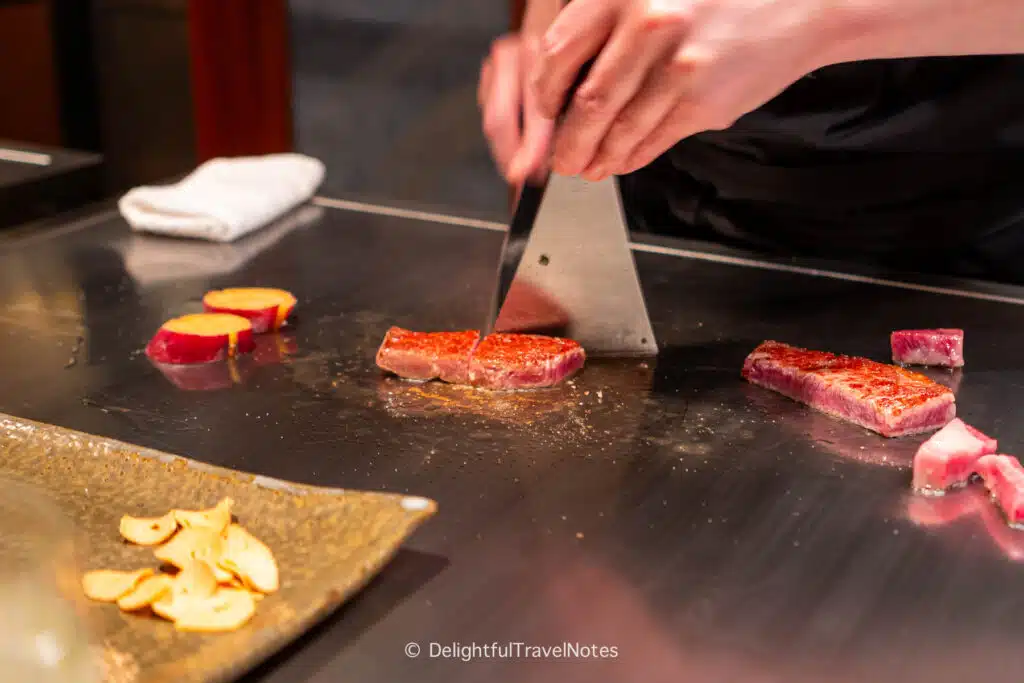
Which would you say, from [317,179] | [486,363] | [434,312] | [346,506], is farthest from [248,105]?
[346,506]

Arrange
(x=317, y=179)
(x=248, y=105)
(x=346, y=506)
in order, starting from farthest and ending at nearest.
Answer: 1. (x=248, y=105)
2. (x=317, y=179)
3. (x=346, y=506)

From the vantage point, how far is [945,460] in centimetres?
145

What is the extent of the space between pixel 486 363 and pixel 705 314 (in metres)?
0.51

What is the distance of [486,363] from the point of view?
174 cm

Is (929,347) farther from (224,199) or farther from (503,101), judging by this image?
(224,199)

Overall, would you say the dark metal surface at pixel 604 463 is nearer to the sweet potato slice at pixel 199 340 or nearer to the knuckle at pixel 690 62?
the sweet potato slice at pixel 199 340

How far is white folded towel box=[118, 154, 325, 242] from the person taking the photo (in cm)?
246

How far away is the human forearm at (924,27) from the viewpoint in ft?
5.15

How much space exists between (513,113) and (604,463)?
807mm

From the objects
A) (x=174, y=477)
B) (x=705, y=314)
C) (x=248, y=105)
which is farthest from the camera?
(x=248, y=105)

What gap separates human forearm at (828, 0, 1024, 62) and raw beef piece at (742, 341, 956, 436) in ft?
1.48

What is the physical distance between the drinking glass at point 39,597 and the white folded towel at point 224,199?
3.74 feet

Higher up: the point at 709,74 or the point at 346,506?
the point at 709,74

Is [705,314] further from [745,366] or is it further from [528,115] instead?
[528,115]
